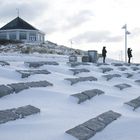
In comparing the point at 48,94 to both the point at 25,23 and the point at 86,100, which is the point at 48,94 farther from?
the point at 25,23

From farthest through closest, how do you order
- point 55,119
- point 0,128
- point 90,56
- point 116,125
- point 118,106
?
point 90,56
point 118,106
point 116,125
point 55,119
point 0,128

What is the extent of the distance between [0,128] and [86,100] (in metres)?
2.65

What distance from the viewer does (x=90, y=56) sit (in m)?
17.4

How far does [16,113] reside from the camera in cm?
498

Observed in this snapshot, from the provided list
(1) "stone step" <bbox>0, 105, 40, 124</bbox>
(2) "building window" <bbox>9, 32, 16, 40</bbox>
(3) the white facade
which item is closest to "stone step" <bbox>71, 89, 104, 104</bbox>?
(1) "stone step" <bbox>0, 105, 40, 124</bbox>

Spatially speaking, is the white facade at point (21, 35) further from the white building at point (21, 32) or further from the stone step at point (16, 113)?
the stone step at point (16, 113)

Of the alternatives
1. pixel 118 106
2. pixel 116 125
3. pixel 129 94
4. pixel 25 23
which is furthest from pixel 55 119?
pixel 25 23

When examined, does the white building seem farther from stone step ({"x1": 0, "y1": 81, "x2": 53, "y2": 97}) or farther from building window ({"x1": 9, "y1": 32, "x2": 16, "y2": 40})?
stone step ({"x1": 0, "y1": 81, "x2": 53, "y2": 97})

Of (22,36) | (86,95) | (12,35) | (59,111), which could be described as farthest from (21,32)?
(59,111)

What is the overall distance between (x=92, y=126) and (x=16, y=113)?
107 centimetres

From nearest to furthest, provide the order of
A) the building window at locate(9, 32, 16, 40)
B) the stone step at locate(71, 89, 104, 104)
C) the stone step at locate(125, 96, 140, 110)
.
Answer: the stone step at locate(71, 89, 104, 104)
the stone step at locate(125, 96, 140, 110)
the building window at locate(9, 32, 16, 40)

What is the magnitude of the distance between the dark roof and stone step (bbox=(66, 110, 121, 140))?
47.2 meters

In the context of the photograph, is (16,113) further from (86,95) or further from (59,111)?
(86,95)

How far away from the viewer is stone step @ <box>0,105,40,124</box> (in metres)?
4.74
